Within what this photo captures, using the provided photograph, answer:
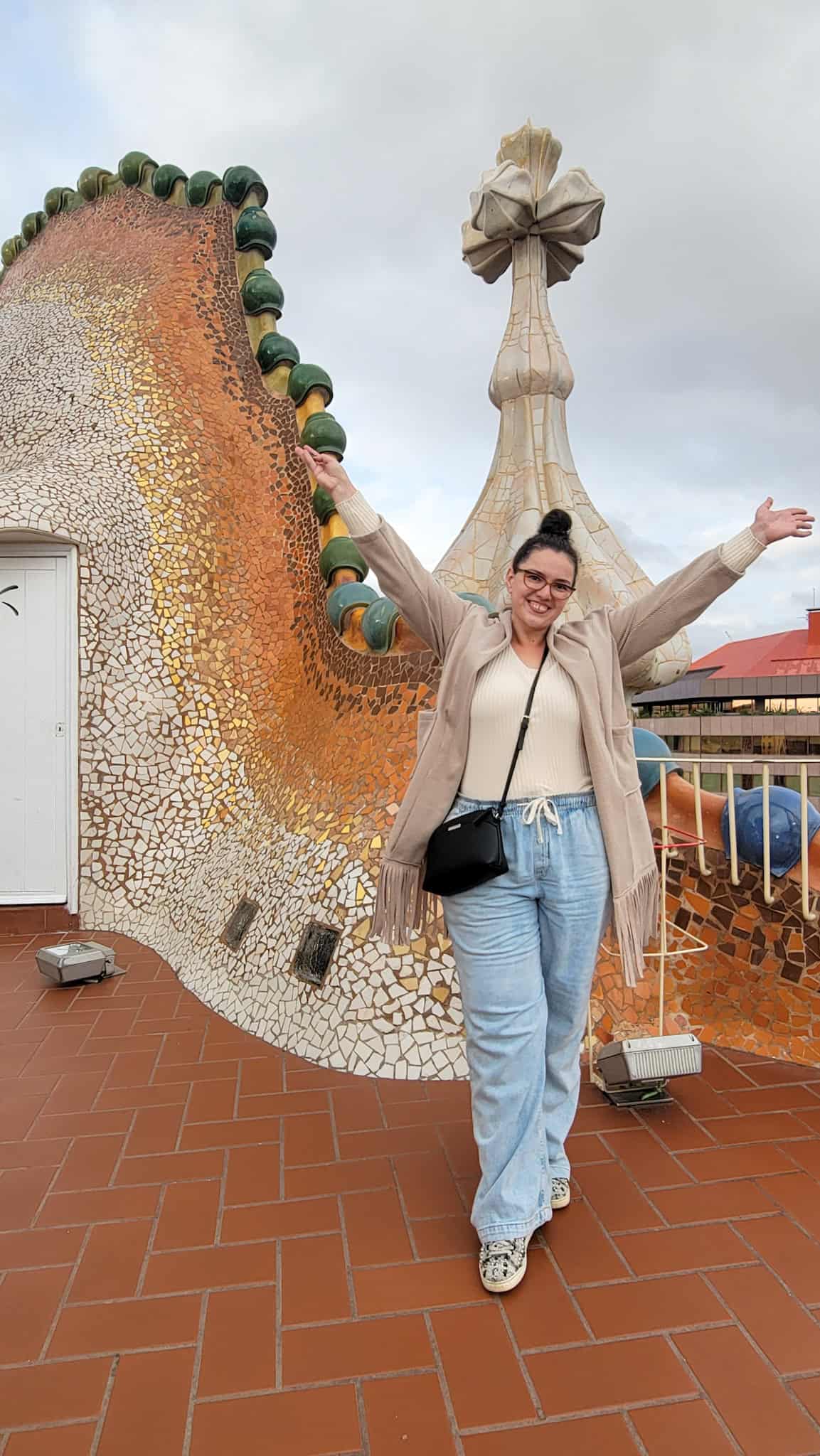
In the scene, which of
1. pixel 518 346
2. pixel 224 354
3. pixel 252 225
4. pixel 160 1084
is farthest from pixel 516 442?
pixel 160 1084

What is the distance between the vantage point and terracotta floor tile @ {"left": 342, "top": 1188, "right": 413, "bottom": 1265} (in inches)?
89.8

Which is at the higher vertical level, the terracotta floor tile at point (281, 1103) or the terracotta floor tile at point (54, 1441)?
the terracotta floor tile at point (281, 1103)

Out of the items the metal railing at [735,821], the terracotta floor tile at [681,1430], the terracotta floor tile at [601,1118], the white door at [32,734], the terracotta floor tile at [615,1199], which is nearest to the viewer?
the terracotta floor tile at [681,1430]

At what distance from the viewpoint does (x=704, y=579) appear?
2.04 metres

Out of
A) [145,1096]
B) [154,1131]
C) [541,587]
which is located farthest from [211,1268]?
[541,587]

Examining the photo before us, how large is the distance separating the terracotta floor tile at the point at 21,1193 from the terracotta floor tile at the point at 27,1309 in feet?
0.77

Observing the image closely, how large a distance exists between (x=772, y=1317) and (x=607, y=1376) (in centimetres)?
45

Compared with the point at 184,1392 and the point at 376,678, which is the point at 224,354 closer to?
the point at 376,678

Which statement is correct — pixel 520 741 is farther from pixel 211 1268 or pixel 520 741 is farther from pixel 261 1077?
pixel 261 1077

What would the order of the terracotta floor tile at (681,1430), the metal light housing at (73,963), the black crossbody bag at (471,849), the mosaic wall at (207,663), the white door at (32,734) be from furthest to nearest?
the white door at (32,734) → the metal light housing at (73,963) → the mosaic wall at (207,663) → the black crossbody bag at (471,849) → the terracotta floor tile at (681,1430)

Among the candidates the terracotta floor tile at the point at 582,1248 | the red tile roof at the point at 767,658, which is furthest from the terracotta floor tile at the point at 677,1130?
the red tile roof at the point at 767,658

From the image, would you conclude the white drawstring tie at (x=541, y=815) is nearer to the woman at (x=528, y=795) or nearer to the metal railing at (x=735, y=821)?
the woman at (x=528, y=795)

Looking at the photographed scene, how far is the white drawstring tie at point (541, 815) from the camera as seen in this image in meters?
2.09

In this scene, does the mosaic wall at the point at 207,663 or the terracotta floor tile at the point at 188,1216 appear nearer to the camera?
the terracotta floor tile at the point at 188,1216
